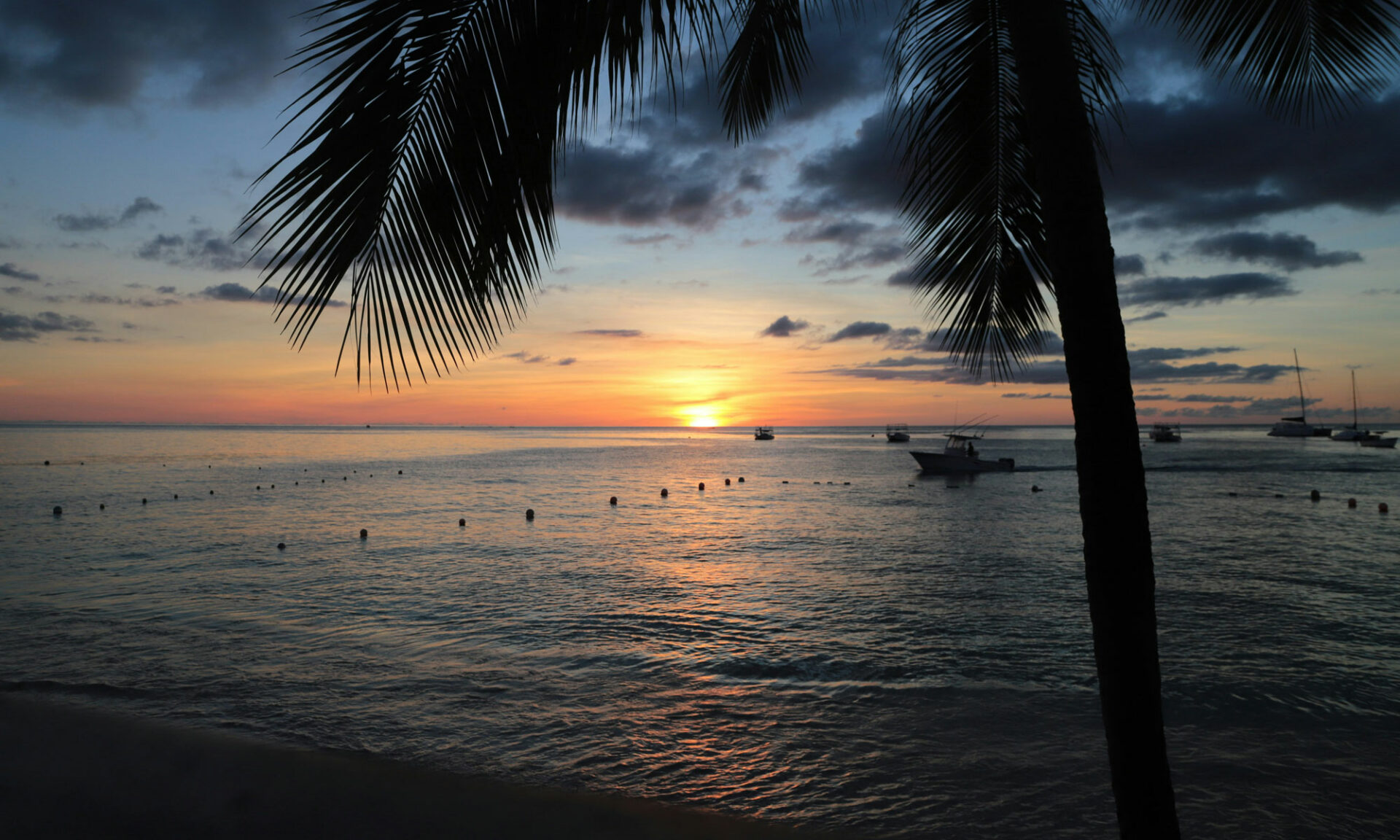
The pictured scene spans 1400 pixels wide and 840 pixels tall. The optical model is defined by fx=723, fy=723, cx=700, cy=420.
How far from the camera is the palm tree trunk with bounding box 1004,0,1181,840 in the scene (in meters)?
1.99

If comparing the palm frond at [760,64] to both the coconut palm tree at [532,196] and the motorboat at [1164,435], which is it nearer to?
the coconut palm tree at [532,196]

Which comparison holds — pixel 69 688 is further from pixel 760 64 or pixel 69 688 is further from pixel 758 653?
pixel 760 64

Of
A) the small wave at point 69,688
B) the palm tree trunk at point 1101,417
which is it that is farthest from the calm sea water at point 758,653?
the palm tree trunk at point 1101,417

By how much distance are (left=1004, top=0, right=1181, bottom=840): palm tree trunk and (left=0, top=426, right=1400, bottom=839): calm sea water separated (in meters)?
4.33

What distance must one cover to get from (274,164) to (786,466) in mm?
58234

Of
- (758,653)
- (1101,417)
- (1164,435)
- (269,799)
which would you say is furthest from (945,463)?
(1164,435)

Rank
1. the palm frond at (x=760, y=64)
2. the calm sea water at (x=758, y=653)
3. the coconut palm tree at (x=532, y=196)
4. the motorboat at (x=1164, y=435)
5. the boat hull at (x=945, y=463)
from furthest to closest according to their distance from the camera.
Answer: the motorboat at (x=1164, y=435), the boat hull at (x=945, y=463), the calm sea water at (x=758, y=653), the palm frond at (x=760, y=64), the coconut palm tree at (x=532, y=196)

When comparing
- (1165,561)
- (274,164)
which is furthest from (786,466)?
(274,164)

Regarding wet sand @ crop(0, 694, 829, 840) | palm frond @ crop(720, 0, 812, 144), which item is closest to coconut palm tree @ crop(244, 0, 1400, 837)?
palm frond @ crop(720, 0, 812, 144)

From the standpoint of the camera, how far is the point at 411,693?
28.2 feet

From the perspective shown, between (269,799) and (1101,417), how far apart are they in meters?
6.67

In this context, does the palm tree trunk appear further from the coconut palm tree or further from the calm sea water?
the calm sea water

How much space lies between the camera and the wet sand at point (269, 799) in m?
5.33

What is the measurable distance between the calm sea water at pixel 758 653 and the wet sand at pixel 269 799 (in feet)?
1.32
